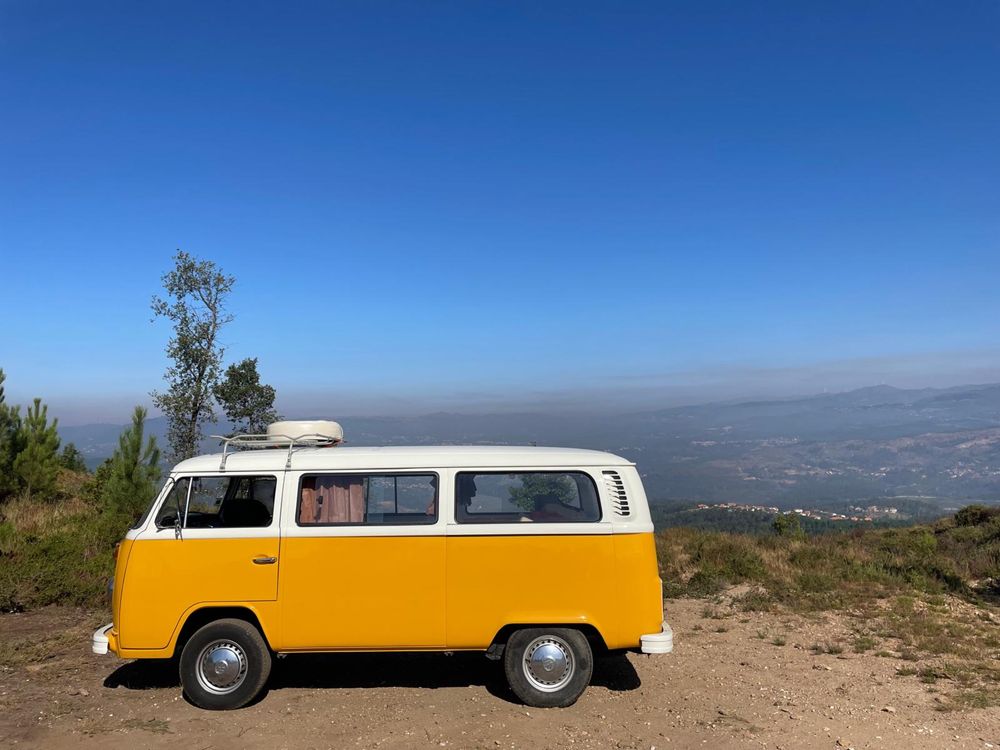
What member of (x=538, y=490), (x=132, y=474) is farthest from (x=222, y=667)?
(x=132, y=474)

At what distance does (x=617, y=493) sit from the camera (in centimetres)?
609

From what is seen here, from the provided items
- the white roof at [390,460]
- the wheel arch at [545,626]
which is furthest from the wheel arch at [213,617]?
the wheel arch at [545,626]

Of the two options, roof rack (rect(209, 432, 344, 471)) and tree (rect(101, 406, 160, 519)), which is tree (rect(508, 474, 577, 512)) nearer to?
roof rack (rect(209, 432, 344, 471))

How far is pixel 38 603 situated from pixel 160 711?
5.28m

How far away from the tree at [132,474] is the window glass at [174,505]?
773 centimetres

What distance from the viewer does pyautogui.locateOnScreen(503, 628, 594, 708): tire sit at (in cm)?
594

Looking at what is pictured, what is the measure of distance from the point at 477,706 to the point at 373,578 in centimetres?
164

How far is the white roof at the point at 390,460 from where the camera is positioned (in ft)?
20.0

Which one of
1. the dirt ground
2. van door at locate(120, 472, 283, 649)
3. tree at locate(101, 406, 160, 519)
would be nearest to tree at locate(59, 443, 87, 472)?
tree at locate(101, 406, 160, 519)

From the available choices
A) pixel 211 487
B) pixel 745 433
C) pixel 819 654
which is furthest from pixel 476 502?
pixel 745 433

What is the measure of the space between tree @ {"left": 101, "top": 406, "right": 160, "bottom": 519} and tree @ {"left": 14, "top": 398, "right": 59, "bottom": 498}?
3.51m

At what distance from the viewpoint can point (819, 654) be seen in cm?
777

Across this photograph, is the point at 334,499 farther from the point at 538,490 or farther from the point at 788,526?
the point at 788,526

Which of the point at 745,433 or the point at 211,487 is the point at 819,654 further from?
the point at 745,433
